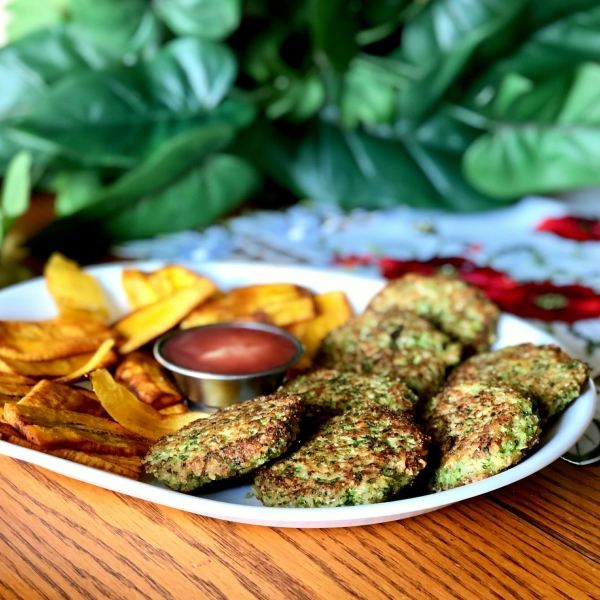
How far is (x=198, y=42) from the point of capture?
345 centimetres

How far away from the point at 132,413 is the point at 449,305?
0.98 m

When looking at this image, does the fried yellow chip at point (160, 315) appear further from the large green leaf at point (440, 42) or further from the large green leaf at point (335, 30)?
the large green leaf at point (440, 42)

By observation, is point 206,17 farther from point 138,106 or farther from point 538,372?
point 538,372

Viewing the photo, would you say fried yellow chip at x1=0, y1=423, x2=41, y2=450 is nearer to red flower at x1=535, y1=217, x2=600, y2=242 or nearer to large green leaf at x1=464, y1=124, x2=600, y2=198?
large green leaf at x1=464, y1=124, x2=600, y2=198

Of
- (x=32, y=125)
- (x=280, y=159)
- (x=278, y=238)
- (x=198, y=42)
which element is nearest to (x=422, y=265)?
(x=278, y=238)

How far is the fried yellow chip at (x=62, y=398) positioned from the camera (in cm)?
170

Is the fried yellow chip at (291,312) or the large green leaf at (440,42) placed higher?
the large green leaf at (440,42)

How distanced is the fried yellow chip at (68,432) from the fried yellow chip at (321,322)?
0.70 meters

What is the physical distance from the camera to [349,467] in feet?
4.73

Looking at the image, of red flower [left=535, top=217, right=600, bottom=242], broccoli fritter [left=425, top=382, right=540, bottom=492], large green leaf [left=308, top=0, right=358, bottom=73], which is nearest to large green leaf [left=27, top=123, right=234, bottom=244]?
large green leaf [left=308, top=0, right=358, bottom=73]

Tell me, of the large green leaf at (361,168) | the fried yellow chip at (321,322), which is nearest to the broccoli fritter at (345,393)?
the fried yellow chip at (321,322)

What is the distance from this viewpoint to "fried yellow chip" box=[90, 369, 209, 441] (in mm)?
1737

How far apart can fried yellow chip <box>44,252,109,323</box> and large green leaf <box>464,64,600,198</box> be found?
1.86 meters

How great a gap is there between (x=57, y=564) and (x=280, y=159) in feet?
8.87
